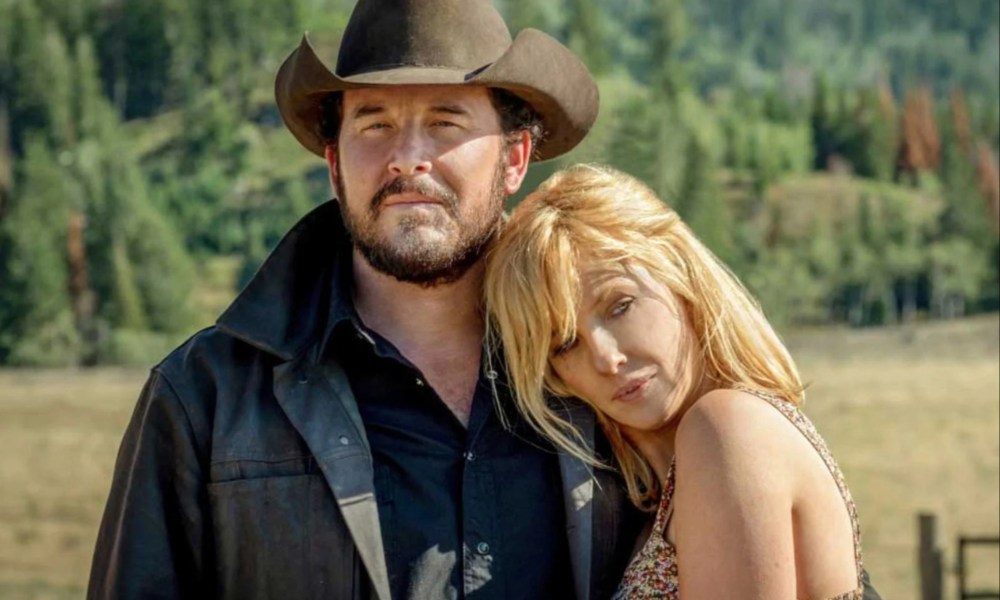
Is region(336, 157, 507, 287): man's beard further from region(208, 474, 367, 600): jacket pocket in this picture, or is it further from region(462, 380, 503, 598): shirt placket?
region(208, 474, 367, 600): jacket pocket

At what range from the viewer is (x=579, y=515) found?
10.2ft

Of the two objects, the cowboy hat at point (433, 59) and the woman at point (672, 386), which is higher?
the cowboy hat at point (433, 59)

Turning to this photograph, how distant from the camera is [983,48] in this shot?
130875mm

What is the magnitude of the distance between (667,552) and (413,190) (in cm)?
83

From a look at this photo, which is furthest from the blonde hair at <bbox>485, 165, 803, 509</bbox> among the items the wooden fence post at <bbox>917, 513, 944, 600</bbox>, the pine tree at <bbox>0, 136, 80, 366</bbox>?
the pine tree at <bbox>0, 136, 80, 366</bbox>

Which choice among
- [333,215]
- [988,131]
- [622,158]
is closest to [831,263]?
[988,131]

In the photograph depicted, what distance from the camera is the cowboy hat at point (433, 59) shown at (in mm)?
3150

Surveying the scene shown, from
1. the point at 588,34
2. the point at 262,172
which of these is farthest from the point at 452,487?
the point at 588,34

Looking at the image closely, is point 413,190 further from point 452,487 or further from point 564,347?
point 452,487

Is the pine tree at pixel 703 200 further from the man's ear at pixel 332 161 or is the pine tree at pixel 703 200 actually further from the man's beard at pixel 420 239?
the man's beard at pixel 420 239

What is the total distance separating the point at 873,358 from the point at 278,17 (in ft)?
182

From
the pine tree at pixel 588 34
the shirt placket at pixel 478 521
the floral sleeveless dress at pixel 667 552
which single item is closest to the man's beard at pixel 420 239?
the shirt placket at pixel 478 521

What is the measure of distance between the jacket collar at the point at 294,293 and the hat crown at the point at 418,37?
1.07 feet

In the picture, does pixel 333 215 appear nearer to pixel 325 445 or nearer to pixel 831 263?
pixel 325 445
